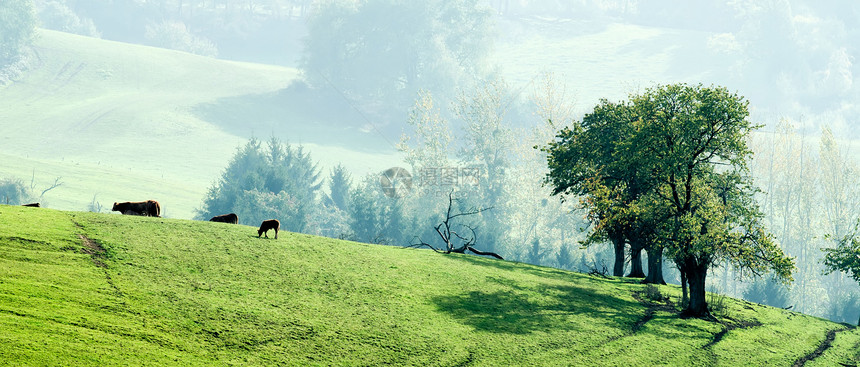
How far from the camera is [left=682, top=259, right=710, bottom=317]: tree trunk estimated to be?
2709 cm

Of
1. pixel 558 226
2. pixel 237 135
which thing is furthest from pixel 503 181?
pixel 237 135

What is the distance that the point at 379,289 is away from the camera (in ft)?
70.2

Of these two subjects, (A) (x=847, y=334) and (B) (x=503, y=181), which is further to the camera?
(B) (x=503, y=181)

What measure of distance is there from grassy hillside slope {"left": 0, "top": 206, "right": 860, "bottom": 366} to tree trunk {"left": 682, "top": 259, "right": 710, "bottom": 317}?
84 centimetres


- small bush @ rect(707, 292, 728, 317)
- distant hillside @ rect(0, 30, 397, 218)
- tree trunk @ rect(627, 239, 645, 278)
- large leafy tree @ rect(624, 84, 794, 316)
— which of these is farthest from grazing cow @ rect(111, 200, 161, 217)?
distant hillside @ rect(0, 30, 397, 218)

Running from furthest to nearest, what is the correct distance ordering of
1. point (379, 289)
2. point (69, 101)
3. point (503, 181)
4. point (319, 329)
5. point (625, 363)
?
point (69, 101), point (503, 181), point (379, 289), point (625, 363), point (319, 329)

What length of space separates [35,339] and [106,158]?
157437 millimetres

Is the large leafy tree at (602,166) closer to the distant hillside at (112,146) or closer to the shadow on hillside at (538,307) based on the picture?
the shadow on hillside at (538,307)

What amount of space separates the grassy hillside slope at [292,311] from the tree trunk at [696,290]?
840 millimetres

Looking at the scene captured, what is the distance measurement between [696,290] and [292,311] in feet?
58.1

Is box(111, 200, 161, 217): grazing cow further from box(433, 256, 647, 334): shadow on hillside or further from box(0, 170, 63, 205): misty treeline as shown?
box(0, 170, 63, 205): misty treeline

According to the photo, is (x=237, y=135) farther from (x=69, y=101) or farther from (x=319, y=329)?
(x=319, y=329)

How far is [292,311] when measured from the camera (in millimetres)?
17609

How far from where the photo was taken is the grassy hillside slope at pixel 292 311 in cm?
1429
